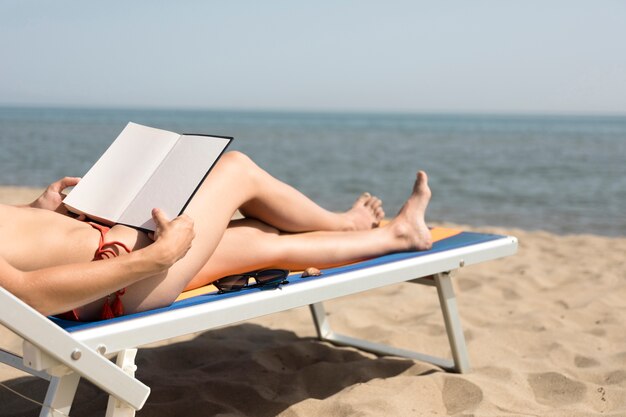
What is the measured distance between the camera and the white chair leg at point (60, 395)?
212cm

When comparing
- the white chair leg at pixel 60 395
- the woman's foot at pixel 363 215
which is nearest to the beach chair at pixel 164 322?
the white chair leg at pixel 60 395

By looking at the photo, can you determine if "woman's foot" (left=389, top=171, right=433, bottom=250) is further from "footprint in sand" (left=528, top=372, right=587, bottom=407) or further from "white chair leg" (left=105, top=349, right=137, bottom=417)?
"white chair leg" (left=105, top=349, right=137, bottom=417)

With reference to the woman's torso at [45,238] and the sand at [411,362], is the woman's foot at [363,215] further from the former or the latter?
the woman's torso at [45,238]

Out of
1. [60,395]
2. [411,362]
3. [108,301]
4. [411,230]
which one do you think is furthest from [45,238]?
[411,362]

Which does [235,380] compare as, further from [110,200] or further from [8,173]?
[8,173]

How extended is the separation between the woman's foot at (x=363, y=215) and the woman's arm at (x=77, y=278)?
57.9 inches

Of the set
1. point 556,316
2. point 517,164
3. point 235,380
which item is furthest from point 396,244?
point 517,164

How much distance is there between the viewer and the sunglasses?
8.69 feet

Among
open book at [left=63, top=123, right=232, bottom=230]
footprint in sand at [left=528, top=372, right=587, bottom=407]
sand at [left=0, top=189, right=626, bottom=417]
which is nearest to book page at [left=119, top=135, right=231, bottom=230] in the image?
open book at [left=63, top=123, right=232, bottom=230]

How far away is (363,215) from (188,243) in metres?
1.54

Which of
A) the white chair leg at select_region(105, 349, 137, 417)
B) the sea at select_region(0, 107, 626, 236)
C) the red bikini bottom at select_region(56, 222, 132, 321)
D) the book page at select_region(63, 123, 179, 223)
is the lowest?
the sea at select_region(0, 107, 626, 236)

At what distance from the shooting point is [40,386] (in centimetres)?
339

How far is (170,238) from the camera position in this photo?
2.34 metres

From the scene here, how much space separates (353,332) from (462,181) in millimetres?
10659
